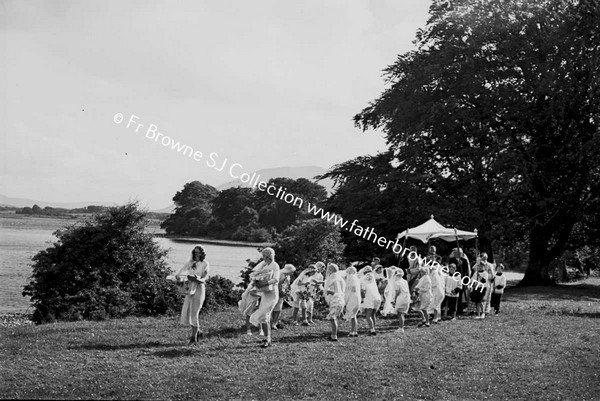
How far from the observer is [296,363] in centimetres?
1354

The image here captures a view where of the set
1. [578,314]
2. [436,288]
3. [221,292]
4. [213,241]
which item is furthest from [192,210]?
[436,288]

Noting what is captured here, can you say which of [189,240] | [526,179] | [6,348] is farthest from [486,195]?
[189,240]

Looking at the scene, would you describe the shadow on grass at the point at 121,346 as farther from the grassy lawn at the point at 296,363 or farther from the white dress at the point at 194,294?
the white dress at the point at 194,294

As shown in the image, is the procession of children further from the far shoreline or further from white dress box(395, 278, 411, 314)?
the far shoreline

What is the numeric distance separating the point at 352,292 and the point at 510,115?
22.9 m

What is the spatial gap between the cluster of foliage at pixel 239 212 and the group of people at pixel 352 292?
241 feet

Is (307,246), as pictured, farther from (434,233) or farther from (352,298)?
(352,298)

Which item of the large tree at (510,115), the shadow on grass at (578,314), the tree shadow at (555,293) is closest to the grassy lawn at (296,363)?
the shadow on grass at (578,314)

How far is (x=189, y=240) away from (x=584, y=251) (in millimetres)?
65492

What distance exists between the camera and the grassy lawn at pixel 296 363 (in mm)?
11391

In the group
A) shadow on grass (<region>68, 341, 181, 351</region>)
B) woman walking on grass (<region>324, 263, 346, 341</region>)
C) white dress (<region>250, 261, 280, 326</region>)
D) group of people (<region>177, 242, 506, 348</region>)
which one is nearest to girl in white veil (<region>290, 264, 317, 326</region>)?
group of people (<region>177, 242, 506, 348</region>)

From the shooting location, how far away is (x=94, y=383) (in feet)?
36.6

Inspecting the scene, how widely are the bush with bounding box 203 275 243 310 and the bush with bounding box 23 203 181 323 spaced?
1513mm

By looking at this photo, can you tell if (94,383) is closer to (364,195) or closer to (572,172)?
(364,195)
